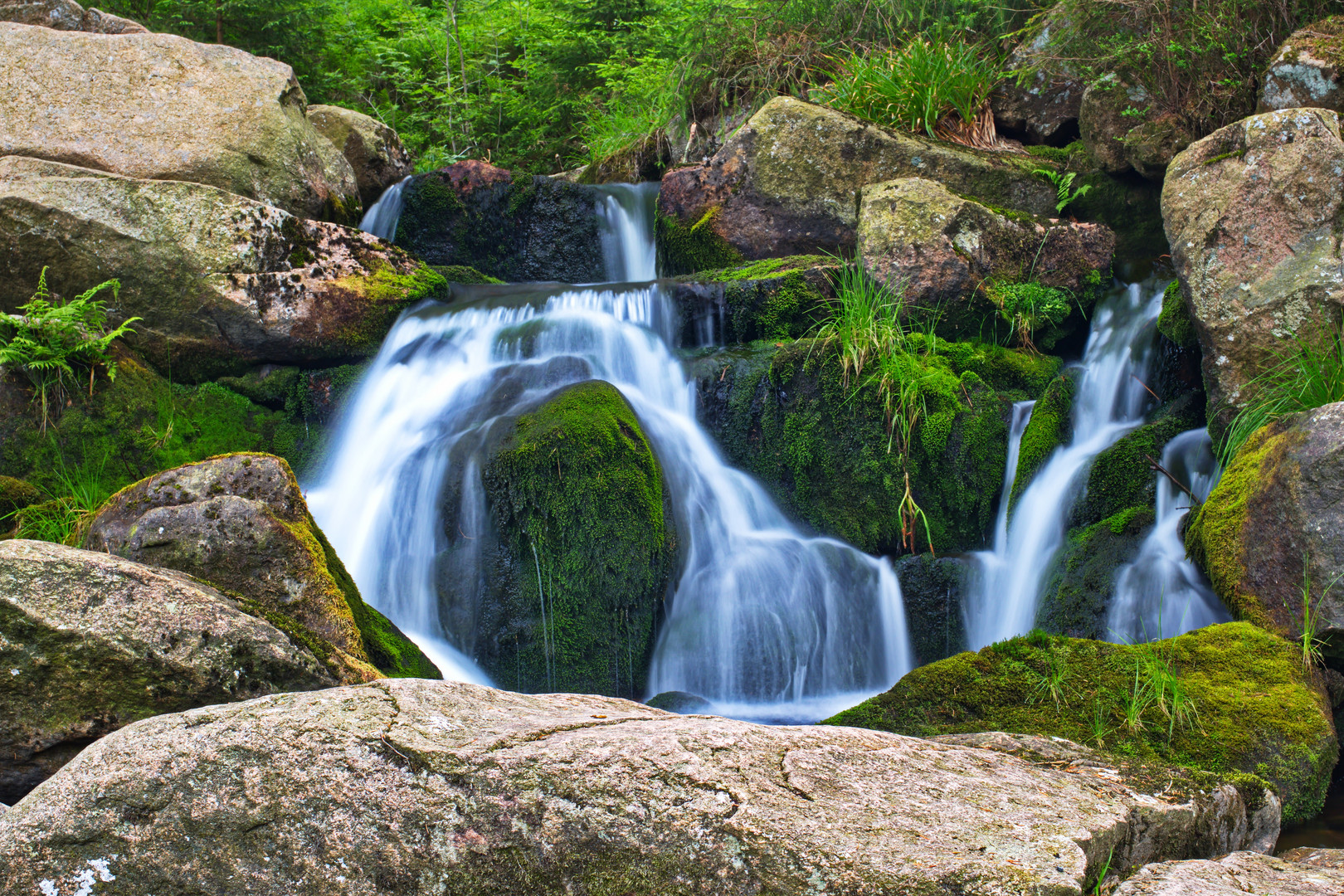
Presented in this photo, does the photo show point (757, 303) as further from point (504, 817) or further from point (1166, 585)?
point (504, 817)

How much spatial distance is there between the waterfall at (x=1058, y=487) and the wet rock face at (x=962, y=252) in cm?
68

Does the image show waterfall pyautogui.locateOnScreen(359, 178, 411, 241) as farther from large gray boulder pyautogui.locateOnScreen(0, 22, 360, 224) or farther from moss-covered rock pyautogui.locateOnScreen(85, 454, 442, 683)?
moss-covered rock pyautogui.locateOnScreen(85, 454, 442, 683)

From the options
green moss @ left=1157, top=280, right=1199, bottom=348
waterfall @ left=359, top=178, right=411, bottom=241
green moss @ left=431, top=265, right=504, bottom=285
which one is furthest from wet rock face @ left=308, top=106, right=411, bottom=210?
green moss @ left=1157, top=280, right=1199, bottom=348

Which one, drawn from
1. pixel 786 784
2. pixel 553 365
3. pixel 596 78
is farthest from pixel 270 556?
pixel 596 78

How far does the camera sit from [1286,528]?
412cm

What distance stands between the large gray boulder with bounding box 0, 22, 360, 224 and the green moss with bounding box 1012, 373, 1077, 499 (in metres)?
6.54

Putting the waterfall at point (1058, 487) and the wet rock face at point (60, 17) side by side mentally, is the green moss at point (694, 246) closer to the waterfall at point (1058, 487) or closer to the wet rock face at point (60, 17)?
the waterfall at point (1058, 487)

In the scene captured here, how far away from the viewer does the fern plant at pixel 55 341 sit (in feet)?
20.5

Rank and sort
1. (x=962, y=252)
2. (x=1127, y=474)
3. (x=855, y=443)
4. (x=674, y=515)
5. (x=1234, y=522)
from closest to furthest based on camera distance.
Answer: (x=1234, y=522), (x=1127, y=474), (x=674, y=515), (x=855, y=443), (x=962, y=252)

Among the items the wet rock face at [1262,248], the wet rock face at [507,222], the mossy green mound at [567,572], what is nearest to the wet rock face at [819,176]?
the wet rock face at [507,222]

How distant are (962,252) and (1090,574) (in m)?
3.13

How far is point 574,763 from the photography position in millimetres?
1871

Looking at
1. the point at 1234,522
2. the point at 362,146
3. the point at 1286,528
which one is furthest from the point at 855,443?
the point at 362,146

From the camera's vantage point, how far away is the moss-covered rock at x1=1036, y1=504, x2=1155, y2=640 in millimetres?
4867
